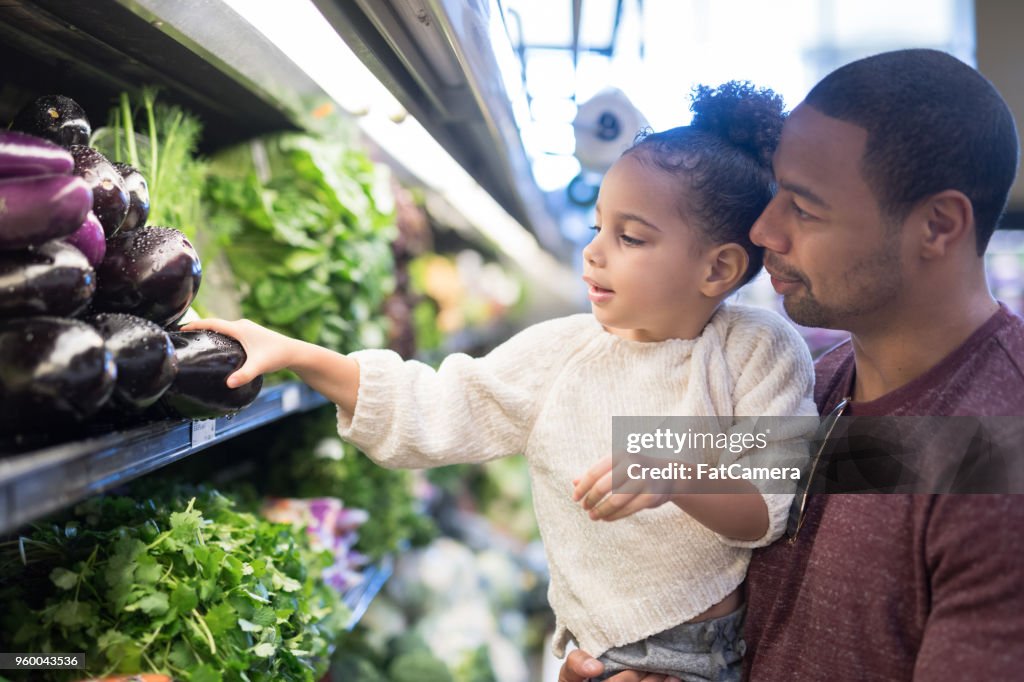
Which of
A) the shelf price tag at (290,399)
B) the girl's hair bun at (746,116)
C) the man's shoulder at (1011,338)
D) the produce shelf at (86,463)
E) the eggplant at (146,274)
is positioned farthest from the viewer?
the shelf price tag at (290,399)

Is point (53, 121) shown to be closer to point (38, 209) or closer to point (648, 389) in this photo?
point (38, 209)

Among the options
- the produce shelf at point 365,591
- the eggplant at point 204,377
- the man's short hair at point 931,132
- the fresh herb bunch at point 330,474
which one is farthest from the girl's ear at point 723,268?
the fresh herb bunch at point 330,474

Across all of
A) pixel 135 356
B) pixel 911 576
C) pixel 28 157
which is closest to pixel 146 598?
pixel 135 356

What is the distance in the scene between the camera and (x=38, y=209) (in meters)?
0.88

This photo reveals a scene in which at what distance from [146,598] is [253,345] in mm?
405

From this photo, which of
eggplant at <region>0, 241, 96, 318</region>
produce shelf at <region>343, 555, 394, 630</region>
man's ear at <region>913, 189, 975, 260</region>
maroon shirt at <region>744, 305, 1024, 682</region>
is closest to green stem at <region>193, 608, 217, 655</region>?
eggplant at <region>0, 241, 96, 318</region>

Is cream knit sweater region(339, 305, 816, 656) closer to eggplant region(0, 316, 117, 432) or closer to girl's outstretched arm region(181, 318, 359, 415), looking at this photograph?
girl's outstretched arm region(181, 318, 359, 415)

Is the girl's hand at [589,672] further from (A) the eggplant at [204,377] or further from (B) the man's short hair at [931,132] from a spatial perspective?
(B) the man's short hair at [931,132]

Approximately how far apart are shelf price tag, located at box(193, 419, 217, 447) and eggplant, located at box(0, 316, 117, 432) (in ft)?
1.06

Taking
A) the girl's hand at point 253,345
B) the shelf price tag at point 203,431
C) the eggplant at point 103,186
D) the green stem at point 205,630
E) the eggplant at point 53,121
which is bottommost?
the green stem at point 205,630

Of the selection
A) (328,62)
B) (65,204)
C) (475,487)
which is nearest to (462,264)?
(475,487)

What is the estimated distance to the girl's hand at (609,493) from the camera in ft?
3.71

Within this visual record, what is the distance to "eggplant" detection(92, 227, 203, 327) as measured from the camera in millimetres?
1091

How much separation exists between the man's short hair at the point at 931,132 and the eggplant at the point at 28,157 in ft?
3.63
